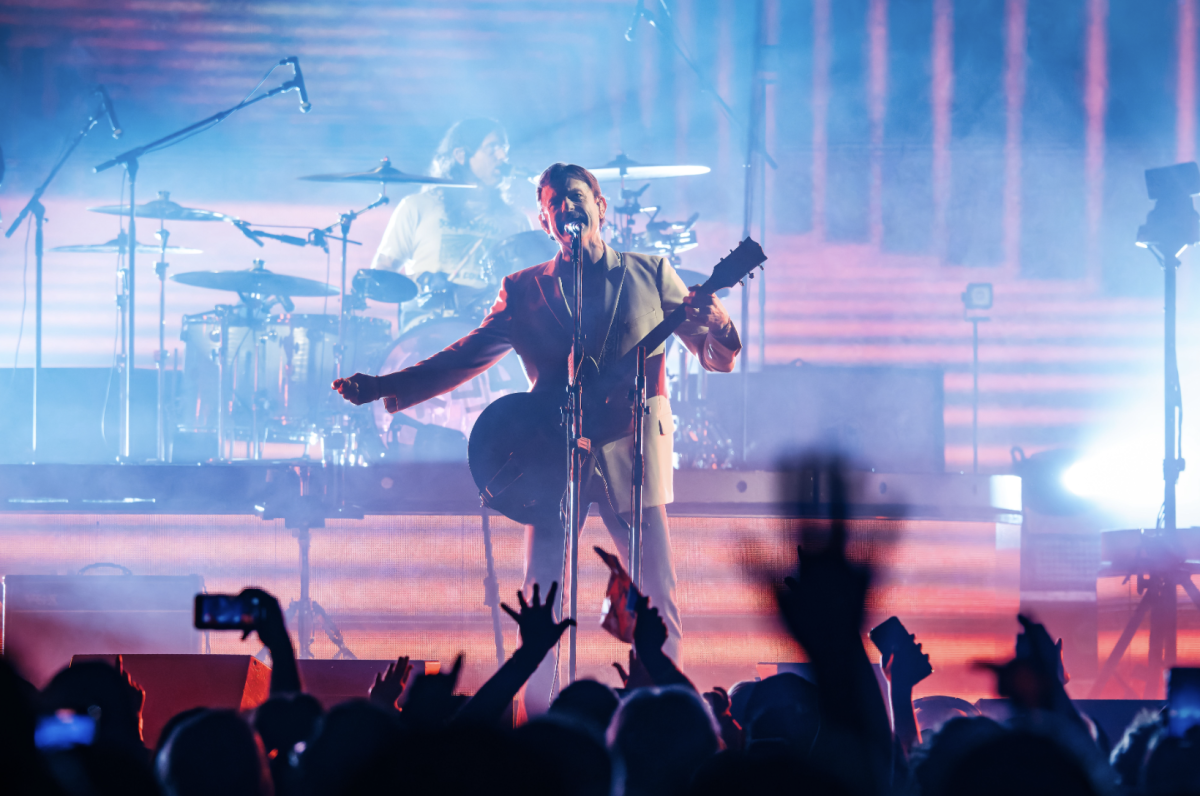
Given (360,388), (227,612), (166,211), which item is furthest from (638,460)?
(166,211)

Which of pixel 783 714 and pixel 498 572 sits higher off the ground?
pixel 783 714

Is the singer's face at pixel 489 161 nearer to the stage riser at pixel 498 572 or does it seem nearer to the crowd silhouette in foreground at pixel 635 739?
the stage riser at pixel 498 572

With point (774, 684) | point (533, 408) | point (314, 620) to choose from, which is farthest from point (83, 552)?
point (774, 684)

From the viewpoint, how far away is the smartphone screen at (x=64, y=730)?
4.58 ft

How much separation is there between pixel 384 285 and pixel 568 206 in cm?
353

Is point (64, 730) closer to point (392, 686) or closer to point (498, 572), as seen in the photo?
point (392, 686)

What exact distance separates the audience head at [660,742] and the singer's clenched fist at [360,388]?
2051 millimetres

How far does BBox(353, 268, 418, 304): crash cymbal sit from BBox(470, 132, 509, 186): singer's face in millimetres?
1364

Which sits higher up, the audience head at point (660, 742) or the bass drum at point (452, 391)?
the bass drum at point (452, 391)

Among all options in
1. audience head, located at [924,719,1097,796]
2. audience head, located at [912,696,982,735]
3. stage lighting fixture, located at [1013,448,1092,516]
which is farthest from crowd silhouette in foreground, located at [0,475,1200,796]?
stage lighting fixture, located at [1013,448,1092,516]

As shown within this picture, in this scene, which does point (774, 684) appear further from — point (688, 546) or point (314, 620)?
point (314, 620)

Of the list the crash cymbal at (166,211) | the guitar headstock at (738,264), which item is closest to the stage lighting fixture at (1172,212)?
the guitar headstock at (738,264)

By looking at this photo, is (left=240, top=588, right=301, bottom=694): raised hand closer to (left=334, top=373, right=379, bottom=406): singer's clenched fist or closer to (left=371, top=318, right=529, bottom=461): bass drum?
(left=334, top=373, right=379, bottom=406): singer's clenched fist

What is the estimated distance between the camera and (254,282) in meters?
6.93
